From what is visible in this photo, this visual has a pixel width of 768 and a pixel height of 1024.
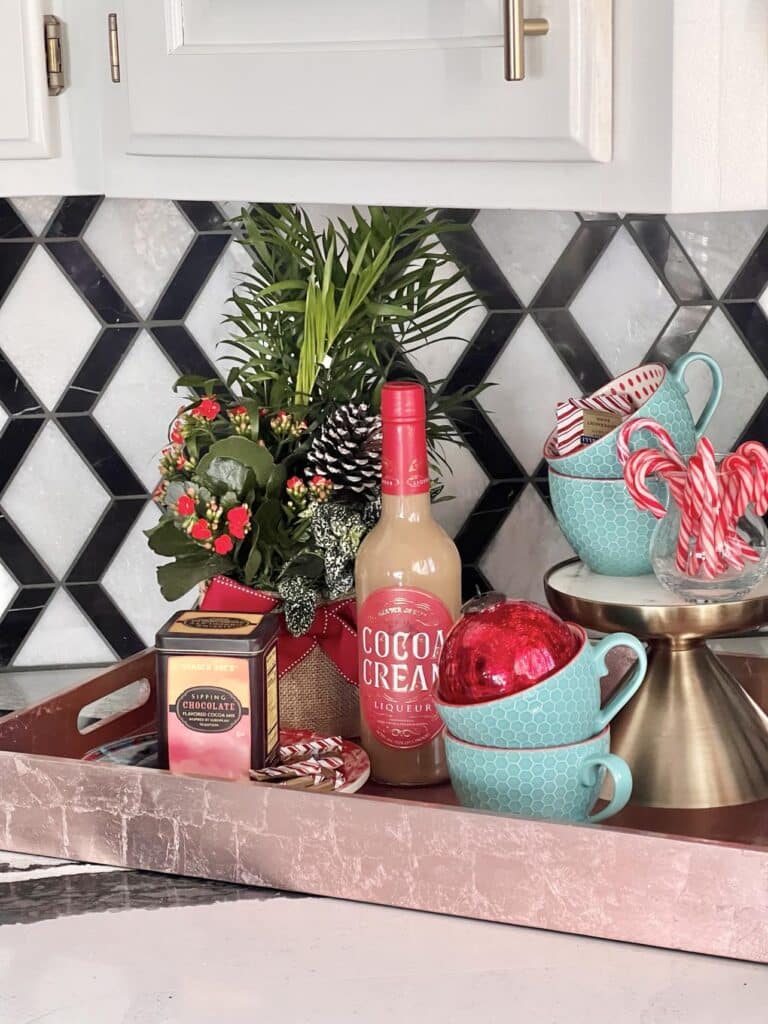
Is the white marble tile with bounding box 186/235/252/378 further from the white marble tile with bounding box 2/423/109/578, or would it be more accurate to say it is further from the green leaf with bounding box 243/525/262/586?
the green leaf with bounding box 243/525/262/586

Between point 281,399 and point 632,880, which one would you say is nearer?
point 632,880

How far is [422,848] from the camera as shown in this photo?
979 mm

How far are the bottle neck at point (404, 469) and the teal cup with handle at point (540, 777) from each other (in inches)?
7.8

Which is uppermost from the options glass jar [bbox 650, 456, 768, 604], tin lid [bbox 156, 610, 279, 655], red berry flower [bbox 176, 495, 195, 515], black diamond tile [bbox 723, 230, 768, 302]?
black diamond tile [bbox 723, 230, 768, 302]

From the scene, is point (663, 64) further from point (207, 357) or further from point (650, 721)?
point (207, 357)

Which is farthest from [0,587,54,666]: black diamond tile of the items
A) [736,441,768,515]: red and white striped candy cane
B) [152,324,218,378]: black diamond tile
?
[736,441,768,515]: red and white striped candy cane

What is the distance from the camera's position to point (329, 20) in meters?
0.96

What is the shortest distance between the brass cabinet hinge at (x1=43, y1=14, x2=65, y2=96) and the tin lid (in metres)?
0.46

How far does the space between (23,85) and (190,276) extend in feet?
1.34

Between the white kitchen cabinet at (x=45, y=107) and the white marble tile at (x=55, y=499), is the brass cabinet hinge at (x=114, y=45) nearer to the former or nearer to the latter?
the white kitchen cabinet at (x=45, y=107)

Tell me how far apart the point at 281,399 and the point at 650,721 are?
0.47 metres

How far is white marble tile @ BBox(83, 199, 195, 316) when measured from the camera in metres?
1.49

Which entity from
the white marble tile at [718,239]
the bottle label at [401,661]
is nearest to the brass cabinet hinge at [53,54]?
the bottle label at [401,661]

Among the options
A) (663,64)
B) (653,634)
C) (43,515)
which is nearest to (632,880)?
(653,634)
